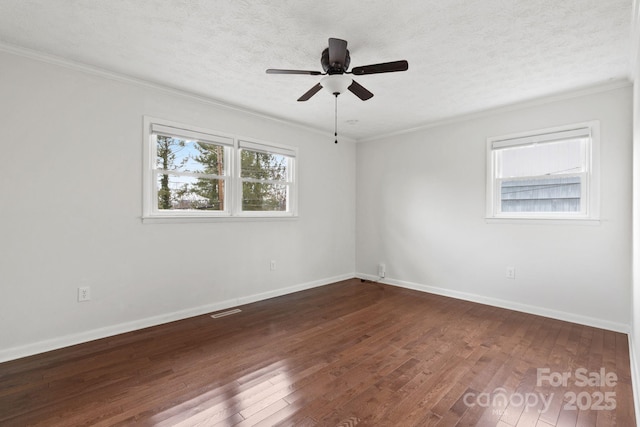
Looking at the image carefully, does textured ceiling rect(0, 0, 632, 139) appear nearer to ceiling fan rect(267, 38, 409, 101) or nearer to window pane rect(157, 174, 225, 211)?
ceiling fan rect(267, 38, 409, 101)

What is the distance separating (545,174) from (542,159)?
7.4 inches

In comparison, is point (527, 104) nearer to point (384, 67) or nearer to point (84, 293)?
point (384, 67)

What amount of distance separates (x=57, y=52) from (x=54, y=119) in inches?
22.1

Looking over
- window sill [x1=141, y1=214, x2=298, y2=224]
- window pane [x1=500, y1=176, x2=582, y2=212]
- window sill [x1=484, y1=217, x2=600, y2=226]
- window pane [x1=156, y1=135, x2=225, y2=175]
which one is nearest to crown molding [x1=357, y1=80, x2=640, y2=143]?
window pane [x1=500, y1=176, x2=582, y2=212]

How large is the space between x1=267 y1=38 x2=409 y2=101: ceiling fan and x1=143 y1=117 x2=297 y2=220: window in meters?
1.58

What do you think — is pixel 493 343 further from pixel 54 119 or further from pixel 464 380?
pixel 54 119

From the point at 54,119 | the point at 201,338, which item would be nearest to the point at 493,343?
the point at 201,338

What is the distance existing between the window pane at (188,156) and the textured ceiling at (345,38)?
0.60 meters

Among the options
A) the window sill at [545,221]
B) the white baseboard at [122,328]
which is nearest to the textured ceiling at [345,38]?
the window sill at [545,221]

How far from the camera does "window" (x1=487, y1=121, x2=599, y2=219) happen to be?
3383 millimetres

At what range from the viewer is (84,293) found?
2861 millimetres

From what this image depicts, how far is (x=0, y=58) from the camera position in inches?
97.7

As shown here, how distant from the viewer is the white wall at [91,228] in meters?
2.55

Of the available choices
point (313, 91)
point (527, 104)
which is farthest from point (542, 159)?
point (313, 91)
